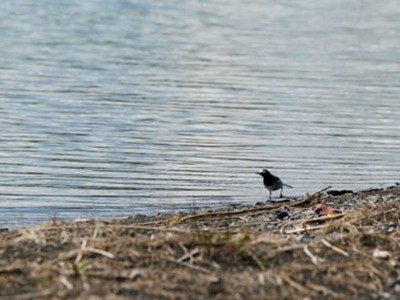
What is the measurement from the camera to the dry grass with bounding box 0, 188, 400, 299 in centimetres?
791

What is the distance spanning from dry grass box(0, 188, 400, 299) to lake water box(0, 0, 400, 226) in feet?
16.4

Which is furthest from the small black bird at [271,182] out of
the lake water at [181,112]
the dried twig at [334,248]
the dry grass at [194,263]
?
the dried twig at [334,248]

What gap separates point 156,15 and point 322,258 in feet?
130

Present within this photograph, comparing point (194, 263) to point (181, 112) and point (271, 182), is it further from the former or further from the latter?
point (181, 112)

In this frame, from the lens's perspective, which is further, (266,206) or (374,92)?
(374,92)

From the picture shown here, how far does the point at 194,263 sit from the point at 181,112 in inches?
594

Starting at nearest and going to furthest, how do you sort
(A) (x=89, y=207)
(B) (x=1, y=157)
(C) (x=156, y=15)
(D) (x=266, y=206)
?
(D) (x=266, y=206) < (A) (x=89, y=207) < (B) (x=1, y=157) < (C) (x=156, y=15)

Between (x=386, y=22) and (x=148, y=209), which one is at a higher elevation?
(x=386, y=22)

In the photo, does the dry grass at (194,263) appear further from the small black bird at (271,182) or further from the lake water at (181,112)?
the small black bird at (271,182)

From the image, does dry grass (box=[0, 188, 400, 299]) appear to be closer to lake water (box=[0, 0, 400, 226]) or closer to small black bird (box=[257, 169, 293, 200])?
lake water (box=[0, 0, 400, 226])

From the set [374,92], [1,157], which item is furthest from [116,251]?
[374,92]

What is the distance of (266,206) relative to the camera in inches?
560

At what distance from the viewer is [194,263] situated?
8.50 meters

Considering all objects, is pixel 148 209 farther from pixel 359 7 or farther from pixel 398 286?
pixel 359 7
